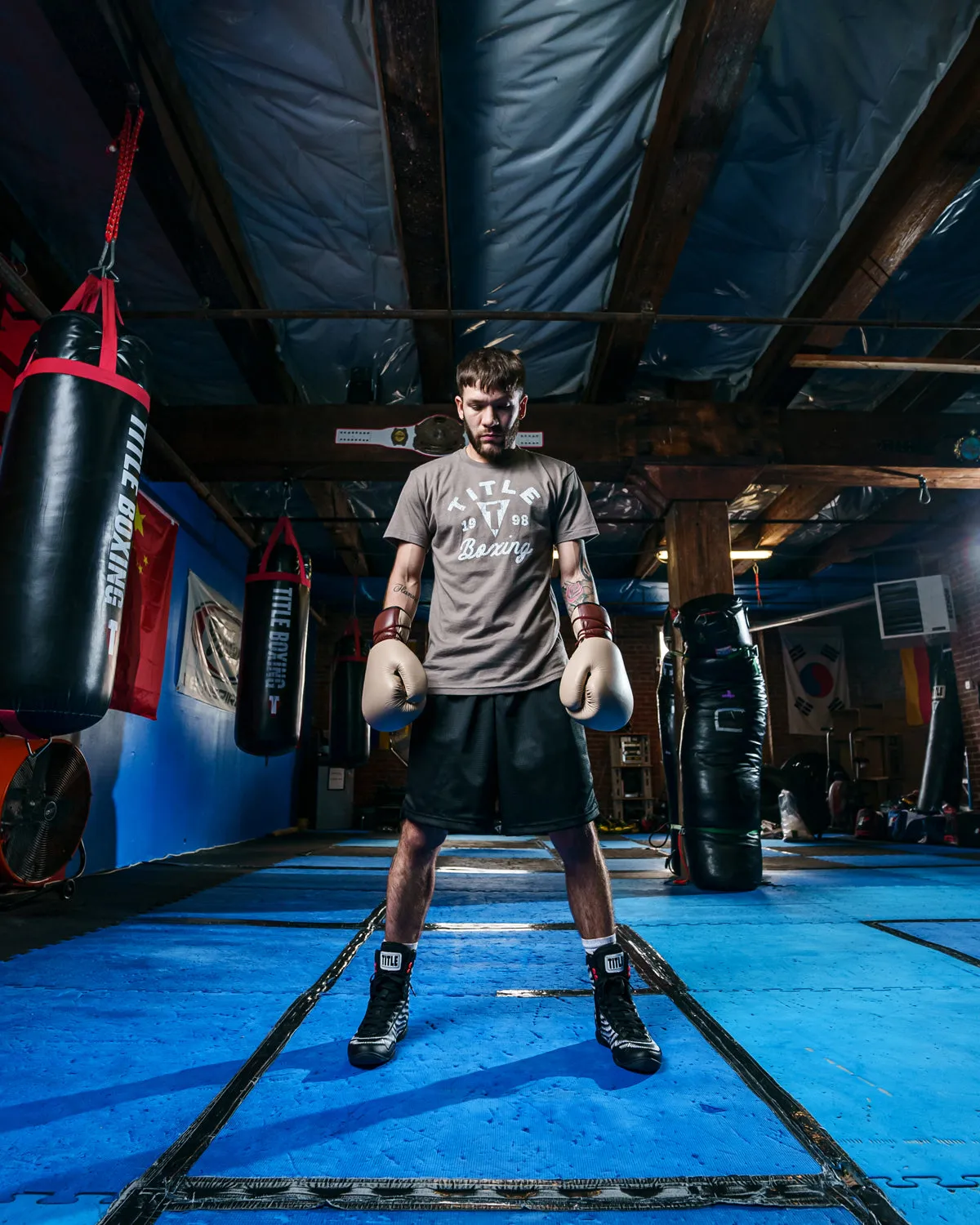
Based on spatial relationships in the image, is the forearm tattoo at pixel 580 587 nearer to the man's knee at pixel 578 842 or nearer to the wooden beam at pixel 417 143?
the man's knee at pixel 578 842

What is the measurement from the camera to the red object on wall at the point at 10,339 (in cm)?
324

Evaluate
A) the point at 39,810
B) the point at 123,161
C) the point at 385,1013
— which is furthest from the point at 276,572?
the point at 385,1013

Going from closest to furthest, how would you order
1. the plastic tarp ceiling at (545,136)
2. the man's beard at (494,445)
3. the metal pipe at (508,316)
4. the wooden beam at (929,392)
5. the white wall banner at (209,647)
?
1. the man's beard at (494,445)
2. the plastic tarp ceiling at (545,136)
3. the metal pipe at (508,316)
4. the wooden beam at (929,392)
5. the white wall banner at (209,647)

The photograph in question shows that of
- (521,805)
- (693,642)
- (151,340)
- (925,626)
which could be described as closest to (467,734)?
(521,805)

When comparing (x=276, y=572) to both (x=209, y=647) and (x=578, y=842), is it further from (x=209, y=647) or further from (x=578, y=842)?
(x=578, y=842)

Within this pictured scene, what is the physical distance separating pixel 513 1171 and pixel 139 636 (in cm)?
452

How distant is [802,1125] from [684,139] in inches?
133

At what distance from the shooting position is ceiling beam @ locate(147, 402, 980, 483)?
15.9ft

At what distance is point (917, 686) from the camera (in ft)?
30.5

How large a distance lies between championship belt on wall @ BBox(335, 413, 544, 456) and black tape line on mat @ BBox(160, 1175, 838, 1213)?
422 centimetres

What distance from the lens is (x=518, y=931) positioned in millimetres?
2713

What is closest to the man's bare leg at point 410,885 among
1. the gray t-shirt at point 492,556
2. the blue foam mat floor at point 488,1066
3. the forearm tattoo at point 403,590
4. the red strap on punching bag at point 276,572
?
the blue foam mat floor at point 488,1066

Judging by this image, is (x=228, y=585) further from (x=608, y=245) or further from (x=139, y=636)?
(x=608, y=245)

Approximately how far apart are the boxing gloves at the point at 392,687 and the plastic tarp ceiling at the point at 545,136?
2.46 metres
